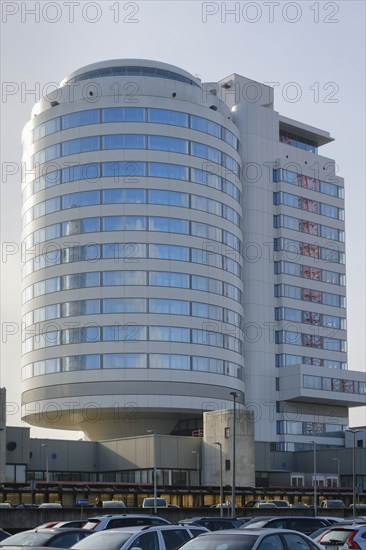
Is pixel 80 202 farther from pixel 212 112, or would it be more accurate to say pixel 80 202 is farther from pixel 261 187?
pixel 261 187

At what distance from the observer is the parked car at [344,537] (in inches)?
1043

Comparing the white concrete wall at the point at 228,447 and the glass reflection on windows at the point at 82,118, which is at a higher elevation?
the glass reflection on windows at the point at 82,118

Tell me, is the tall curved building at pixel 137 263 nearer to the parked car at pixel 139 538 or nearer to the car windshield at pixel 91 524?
the car windshield at pixel 91 524

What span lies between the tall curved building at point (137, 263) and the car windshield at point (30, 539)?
79965 mm

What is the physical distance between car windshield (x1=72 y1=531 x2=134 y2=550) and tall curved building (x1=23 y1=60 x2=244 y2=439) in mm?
82740

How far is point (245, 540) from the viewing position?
1878 centimetres

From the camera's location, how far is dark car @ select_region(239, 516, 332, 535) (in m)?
25.5

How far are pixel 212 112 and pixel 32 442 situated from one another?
43.4 meters

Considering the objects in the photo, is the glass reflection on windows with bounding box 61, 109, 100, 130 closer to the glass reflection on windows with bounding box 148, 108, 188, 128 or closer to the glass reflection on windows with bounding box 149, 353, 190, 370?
the glass reflection on windows with bounding box 148, 108, 188, 128

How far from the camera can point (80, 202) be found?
109 meters

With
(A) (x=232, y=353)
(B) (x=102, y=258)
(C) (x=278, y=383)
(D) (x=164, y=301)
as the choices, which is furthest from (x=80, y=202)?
(C) (x=278, y=383)

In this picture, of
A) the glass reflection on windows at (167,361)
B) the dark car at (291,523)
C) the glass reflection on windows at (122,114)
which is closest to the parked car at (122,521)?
the dark car at (291,523)

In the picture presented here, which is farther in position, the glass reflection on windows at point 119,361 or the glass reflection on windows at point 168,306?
the glass reflection on windows at point 168,306

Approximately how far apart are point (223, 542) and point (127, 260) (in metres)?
88.6
